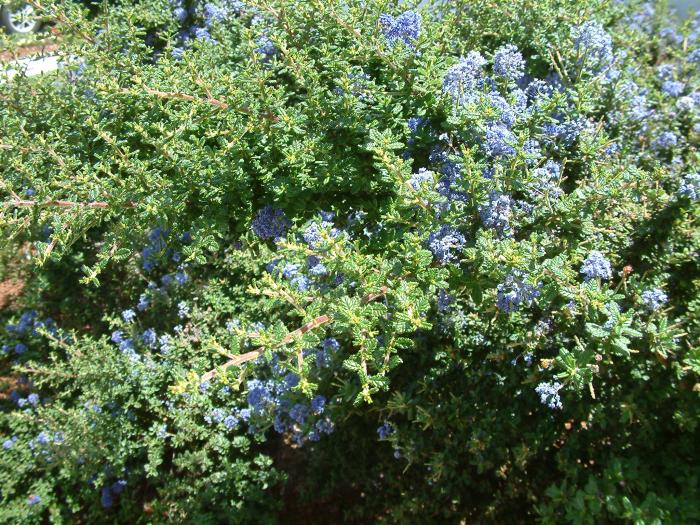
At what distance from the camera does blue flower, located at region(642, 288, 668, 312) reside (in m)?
2.32

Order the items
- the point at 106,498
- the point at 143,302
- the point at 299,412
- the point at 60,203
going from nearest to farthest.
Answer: the point at 60,203, the point at 299,412, the point at 106,498, the point at 143,302

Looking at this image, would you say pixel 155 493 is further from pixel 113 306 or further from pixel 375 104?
pixel 375 104

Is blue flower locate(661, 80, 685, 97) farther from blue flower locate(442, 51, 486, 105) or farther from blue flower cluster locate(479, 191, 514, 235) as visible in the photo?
blue flower cluster locate(479, 191, 514, 235)

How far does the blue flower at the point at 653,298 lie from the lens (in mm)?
2322

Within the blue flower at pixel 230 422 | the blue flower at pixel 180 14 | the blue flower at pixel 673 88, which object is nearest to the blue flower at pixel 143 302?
the blue flower at pixel 230 422

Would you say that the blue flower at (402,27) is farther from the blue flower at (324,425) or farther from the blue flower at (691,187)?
the blue flower at (324,425)

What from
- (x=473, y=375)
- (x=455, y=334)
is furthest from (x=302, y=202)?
(x=473, y=375)

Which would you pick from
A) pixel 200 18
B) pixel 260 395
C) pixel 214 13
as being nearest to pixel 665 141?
pixel 260 395

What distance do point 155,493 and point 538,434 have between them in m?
2.42

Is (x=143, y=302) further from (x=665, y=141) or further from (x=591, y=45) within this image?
(x=665, y=141)

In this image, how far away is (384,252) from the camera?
2.31m

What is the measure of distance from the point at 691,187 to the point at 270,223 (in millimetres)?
1664

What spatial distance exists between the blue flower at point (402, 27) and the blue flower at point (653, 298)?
4.25ft

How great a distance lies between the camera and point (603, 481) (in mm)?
2523
